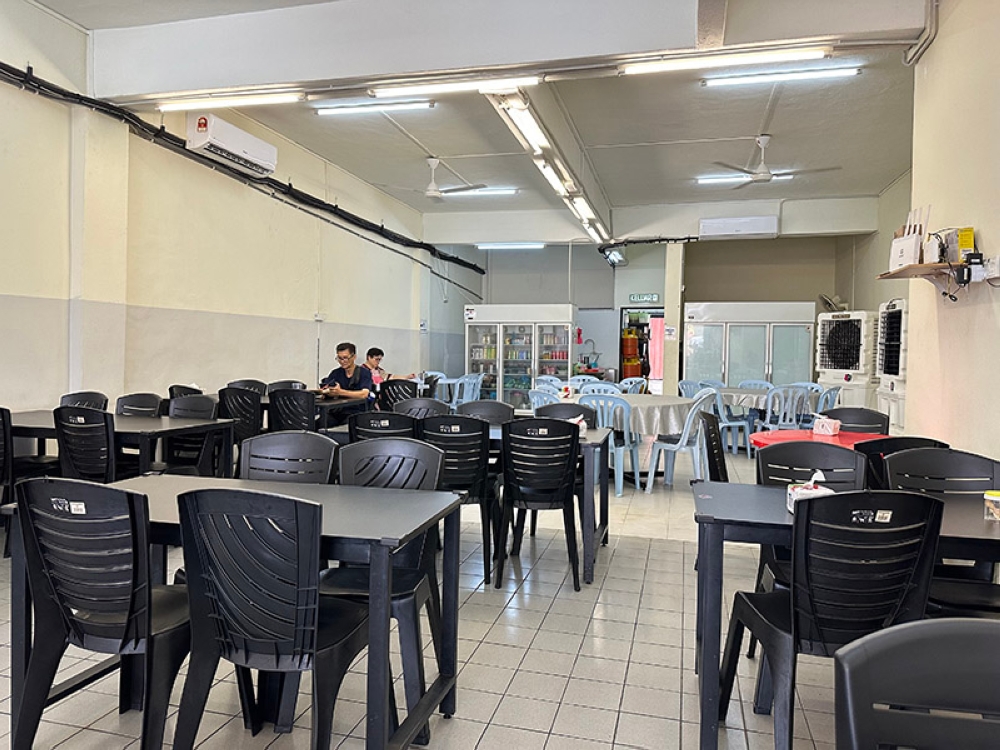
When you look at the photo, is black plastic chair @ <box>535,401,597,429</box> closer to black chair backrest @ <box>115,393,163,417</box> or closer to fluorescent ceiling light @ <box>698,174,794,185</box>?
black chair backrest @ <box>115,393,163,417</box>

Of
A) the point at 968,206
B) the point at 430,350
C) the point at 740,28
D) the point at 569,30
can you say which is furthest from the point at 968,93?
the point at 430,350

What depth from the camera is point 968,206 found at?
12.6ft

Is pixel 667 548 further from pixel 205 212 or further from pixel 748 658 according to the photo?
pixel 205 212

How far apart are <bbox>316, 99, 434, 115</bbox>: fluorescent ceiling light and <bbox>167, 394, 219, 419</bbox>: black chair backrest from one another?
323cm

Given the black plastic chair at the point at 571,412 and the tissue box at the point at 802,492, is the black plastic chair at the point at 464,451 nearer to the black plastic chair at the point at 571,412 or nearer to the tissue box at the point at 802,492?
the black plastic chair at the point at 571,412

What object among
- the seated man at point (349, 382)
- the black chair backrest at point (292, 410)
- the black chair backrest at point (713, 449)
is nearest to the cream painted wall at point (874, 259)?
the black chair backrest at point (713, 449)

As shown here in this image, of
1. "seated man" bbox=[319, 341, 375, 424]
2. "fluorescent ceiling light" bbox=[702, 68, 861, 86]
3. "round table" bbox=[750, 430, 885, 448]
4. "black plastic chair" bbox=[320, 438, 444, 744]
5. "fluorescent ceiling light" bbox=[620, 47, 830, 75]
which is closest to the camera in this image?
"black plastic chair" bbox=[320, 438, 444, 744]

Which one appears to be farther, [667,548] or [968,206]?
[667,548]

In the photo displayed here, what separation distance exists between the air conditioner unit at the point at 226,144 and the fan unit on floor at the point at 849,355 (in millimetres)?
6911

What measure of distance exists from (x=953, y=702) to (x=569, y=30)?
4475 millimetres

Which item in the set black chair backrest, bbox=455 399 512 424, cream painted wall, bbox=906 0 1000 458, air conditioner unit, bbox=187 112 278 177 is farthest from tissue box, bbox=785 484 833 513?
air conditioner unit, bbox=187 112 278 177

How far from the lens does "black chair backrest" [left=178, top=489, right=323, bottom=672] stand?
185cm

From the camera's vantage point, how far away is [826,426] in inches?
169

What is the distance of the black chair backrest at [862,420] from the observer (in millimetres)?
4578
